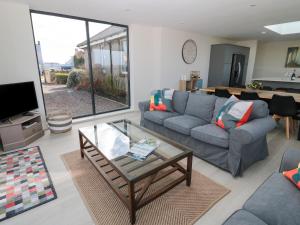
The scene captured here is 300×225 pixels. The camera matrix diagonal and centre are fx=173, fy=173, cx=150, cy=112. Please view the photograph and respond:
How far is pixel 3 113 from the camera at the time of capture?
2.73m

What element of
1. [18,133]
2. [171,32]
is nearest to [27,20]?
[18,133]

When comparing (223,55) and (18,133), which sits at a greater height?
(223,55)

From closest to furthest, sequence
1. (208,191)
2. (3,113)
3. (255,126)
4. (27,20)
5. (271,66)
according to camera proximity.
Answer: (208,191) < (255,126) < (3,113) < (27,20) < (271,66)

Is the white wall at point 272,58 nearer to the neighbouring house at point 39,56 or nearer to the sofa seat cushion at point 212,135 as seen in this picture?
the sofa seat cushion at point 212,135

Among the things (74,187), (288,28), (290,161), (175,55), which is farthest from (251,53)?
(74,187)

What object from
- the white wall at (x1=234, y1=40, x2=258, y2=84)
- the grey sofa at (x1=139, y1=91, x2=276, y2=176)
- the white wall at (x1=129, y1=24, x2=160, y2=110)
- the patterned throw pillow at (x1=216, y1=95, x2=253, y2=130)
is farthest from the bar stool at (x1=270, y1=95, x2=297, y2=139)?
the white wall at (x1=234, y1=40, x2=258, y2=84)

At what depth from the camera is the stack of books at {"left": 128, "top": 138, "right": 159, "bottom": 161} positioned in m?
1.87

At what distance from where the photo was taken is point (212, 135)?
2277mm

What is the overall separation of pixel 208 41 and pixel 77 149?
5.67 meters

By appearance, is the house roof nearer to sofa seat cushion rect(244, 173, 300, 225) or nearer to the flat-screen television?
the flat-screen television

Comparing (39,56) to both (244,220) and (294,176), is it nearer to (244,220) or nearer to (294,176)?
(244,220)

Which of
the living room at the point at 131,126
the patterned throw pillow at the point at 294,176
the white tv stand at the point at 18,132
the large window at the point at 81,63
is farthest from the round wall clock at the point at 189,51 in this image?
the patterned throw pillow at the point at 294,176

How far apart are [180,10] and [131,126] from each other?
7.89 ft

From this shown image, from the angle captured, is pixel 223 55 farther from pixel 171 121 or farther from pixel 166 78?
pixel 171 121
